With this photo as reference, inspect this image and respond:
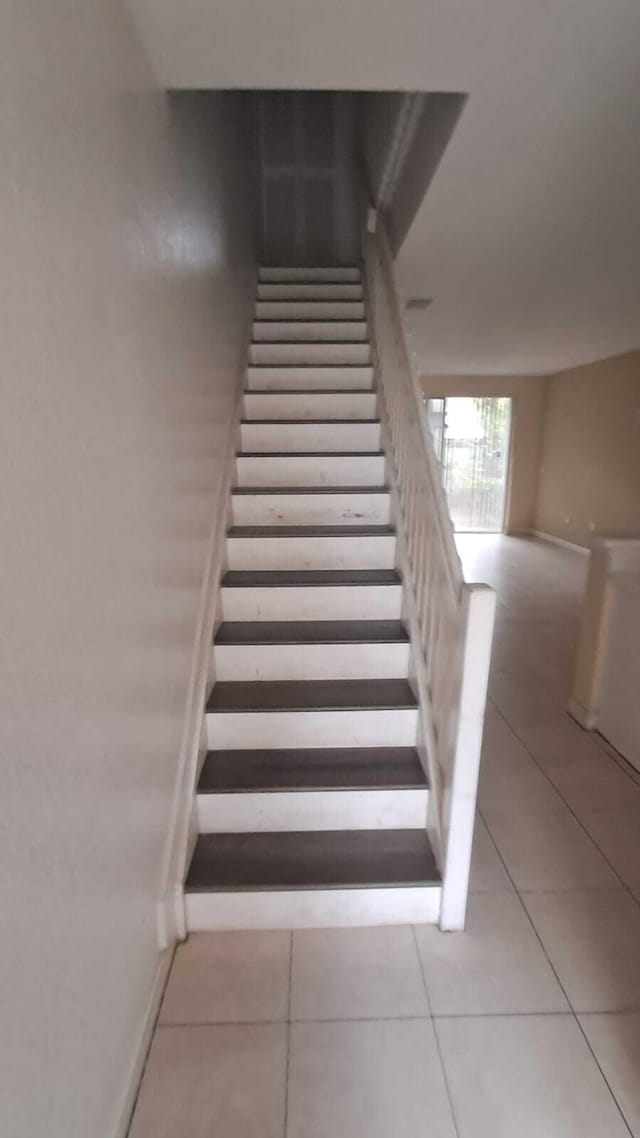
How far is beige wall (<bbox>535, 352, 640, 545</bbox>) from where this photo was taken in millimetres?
5957

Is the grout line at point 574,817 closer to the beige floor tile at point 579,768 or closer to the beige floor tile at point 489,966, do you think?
the beige floor tile at point 579,768

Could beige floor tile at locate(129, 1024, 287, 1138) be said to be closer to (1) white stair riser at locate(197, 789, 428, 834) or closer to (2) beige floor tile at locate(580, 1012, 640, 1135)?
A: (1) white stair riser at locate(197, 789, 428, 834)

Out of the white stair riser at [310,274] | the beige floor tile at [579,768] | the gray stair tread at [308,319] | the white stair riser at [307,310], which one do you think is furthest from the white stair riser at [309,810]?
the white stair riser at [310,274]

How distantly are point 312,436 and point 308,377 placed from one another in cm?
53

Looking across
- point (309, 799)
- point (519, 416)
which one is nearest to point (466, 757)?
point (309, 799)

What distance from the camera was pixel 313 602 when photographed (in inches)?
93.6

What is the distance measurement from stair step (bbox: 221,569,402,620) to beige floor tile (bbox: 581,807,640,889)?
108cm

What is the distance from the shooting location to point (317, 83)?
1.62 meters

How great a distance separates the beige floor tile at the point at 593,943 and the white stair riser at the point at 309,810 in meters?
A: 0.46

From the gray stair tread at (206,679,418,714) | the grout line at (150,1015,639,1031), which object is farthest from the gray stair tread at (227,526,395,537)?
the grout line at (150,1015,639,1031)

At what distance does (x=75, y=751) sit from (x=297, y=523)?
1850 mm

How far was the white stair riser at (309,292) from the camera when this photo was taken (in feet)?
13.3

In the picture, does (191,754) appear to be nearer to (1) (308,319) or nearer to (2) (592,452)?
(1) (308,319)

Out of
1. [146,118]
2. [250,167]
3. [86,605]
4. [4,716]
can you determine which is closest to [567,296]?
[250,167]
